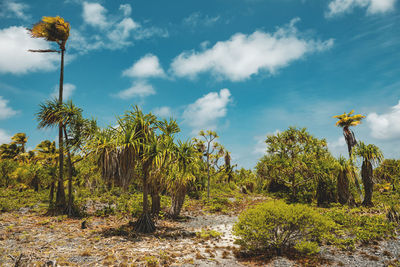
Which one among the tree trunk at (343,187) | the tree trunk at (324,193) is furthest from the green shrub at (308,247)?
the tree trunk at (324,193)

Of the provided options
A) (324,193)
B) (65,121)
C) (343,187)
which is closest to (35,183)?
(65,121)

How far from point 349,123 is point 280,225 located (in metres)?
19.3

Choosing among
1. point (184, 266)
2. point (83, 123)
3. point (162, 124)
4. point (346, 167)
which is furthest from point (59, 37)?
point (346, 167)

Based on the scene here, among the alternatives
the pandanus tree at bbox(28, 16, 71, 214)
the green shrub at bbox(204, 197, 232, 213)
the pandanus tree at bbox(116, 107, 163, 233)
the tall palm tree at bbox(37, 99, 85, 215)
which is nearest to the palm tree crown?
the pandanus tree at bbox(28, 16, 71, 214)

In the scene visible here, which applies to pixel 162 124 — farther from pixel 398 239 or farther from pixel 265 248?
pixel 398 239

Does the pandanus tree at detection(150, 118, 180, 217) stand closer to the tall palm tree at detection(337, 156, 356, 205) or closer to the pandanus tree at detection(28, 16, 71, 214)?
the pandanus tree at detection(28, 16, 71, 214)

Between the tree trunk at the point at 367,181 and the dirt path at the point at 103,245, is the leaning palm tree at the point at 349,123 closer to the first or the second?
the tree trunk at the point at 367,181

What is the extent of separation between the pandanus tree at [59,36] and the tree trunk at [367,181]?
1981 centimetres

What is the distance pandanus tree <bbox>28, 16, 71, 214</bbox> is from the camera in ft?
48.2

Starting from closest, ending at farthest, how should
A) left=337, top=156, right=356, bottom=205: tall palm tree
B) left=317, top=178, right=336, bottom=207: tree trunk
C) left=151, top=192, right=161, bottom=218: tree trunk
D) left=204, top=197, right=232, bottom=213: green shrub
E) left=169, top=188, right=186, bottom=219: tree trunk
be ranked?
left=151, top=192, right=161, bottom=218: tree trunk < left=169, top=188, right=186, bottom=219: tree trunk < left=337, top=156, right=356, bottom=205: tall palm tree < left=204, top=197, right=232, bottom=213: green shrub < left=317, top=178, right=336, bottom=207: tree trunk

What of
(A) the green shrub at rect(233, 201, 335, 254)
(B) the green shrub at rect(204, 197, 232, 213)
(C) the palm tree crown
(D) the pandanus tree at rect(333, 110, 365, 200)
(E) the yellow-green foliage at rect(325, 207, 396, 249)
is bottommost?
(B) the green shrub at rect(204, 197, 232, 213)

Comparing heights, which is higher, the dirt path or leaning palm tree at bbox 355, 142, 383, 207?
leaning palm tree at bbox 355, 142, 383, 207

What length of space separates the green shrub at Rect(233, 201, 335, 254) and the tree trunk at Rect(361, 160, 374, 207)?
11531 millimetres

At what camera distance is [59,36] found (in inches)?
607
